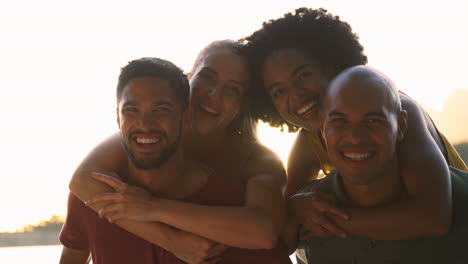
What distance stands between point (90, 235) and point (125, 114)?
45 cm

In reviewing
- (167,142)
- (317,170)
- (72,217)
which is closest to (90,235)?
(72,217)

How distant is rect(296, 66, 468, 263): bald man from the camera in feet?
4.66

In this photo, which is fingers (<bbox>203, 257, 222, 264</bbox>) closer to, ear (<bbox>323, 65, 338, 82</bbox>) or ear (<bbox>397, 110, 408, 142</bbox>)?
ear (<bbox>397, 110, 408, 142</bbox>)

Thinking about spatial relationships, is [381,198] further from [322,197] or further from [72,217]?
[72,217]

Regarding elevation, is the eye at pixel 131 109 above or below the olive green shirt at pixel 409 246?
above

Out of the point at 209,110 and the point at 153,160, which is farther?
the point at 209,110

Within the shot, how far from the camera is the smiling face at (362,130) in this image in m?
1.41

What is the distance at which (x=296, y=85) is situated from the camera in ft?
5.96

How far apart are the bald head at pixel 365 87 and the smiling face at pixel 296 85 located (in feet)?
0.87

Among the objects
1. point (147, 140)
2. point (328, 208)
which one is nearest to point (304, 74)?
point (328, 208)

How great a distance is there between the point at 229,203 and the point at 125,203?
36cm

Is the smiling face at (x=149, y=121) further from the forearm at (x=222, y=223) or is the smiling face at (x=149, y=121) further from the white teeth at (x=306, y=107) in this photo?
the white teeth at (x=306, y=107)

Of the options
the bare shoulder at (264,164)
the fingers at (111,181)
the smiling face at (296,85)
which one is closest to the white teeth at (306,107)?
the smiling face at (296,85)

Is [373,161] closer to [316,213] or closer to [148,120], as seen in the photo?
[316,213]
